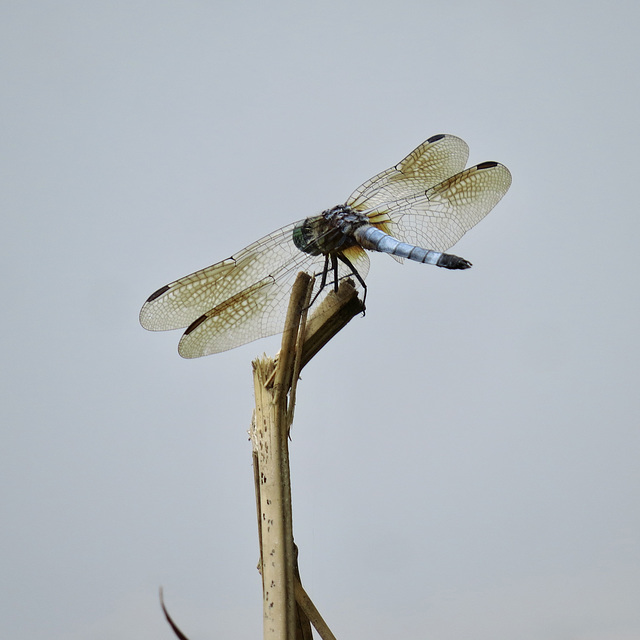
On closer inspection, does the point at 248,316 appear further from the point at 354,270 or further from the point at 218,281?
the point at 354,270

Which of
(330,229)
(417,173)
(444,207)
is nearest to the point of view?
(330,229)

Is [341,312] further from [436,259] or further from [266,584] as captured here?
[266,584]

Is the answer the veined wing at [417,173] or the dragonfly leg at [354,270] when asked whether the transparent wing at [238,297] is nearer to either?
the dragonfly leg at [354,270]

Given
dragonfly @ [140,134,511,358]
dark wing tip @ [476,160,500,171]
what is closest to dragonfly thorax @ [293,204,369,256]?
dragonfly @ [140,134,511,358]

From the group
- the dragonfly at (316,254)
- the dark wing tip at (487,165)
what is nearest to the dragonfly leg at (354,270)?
the dragonfly at (316,254)

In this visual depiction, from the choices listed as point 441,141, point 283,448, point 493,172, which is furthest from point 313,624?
point 441,141

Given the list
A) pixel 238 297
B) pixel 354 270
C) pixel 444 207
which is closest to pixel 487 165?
pixel 444 207
